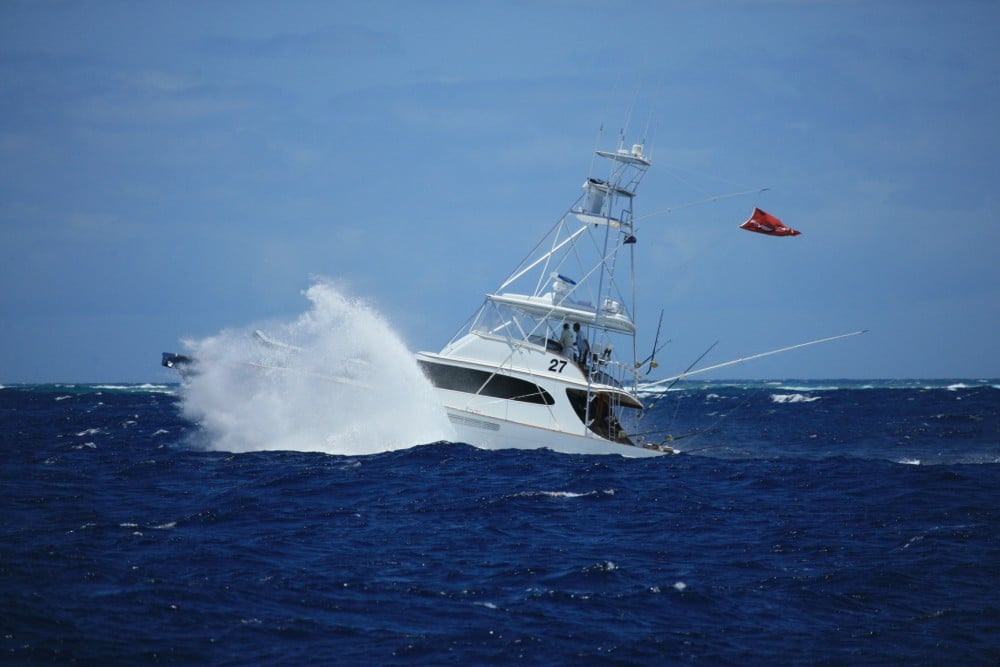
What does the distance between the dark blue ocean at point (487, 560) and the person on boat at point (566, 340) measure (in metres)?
3.50

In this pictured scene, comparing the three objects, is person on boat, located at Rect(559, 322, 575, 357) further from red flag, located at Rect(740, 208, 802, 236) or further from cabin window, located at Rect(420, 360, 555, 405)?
red flag, located at Rect(740, 208, 802, 236)

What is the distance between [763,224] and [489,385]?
9126 millimetres

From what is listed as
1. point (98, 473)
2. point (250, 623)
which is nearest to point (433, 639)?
point (250, 623)

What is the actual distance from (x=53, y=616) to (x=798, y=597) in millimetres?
9199

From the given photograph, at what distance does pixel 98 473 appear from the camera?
20.4 meters

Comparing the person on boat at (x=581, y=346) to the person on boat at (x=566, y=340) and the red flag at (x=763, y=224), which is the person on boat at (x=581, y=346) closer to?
the person on boat at (x=566, y=340)

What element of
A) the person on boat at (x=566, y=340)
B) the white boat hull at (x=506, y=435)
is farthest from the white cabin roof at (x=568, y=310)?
the white boat hull at (x=506, y=435)

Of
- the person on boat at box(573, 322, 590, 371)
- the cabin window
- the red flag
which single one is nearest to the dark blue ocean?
the cabin window

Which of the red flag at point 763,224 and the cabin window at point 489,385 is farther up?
the red flag at point 763,224

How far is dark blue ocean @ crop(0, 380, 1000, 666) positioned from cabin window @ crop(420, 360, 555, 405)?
1.68 m

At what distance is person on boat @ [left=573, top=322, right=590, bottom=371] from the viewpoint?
25.5 metres

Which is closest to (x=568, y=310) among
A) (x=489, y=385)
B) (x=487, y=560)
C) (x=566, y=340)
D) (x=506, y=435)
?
(x=566, y=340)

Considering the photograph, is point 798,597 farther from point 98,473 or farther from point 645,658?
point 98,473

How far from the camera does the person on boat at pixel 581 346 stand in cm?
2548
